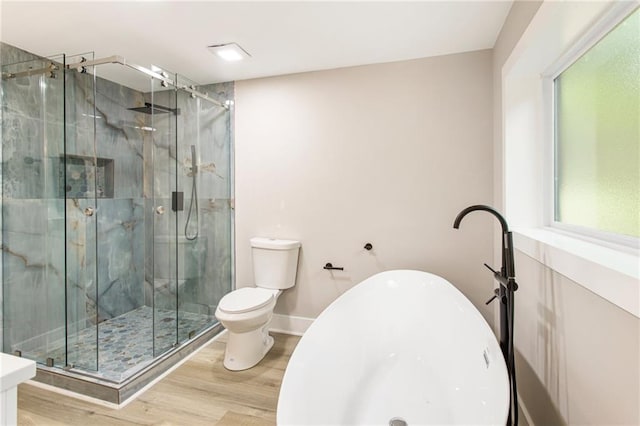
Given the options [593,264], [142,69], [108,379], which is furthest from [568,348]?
[142,69]

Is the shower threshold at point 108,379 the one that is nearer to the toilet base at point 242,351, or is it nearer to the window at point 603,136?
the toilet base at point 242,351

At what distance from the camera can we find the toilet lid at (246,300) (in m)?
2.23

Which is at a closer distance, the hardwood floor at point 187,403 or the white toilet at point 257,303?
the hardwood floor at point 187,403

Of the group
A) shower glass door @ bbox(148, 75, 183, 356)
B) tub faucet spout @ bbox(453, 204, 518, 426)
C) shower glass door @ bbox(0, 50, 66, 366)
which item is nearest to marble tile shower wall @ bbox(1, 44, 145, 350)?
shower glass door @ bbox(0, 50, 66, 366)

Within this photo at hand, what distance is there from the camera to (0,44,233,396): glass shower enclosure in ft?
7.51

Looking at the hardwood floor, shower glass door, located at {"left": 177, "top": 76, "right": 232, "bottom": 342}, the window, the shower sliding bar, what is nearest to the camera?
the window

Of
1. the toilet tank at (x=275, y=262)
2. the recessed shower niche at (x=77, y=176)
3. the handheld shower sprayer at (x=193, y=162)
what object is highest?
the handheld shower sprayer at (x=193, y=162)

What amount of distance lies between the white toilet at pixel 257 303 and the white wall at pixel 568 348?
1.67m

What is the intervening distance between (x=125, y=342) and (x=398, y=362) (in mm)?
2159

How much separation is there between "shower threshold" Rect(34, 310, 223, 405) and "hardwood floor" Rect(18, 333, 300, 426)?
6cm

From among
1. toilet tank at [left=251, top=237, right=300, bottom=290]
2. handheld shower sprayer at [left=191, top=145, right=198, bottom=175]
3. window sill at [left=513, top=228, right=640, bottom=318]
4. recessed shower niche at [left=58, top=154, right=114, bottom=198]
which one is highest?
handheld shower sprayer at [left=191, top=145, right=198, bottom=175]

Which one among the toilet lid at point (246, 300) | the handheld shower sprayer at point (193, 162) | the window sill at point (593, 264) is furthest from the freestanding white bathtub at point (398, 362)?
the handheld shower sprayer at point (193, 162)

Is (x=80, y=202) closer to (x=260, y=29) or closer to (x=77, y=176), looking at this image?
(x=77, y=176)

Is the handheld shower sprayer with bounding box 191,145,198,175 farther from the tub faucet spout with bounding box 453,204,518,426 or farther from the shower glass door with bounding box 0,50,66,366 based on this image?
the tub faucet spout with bounding box 453,204,518,426
